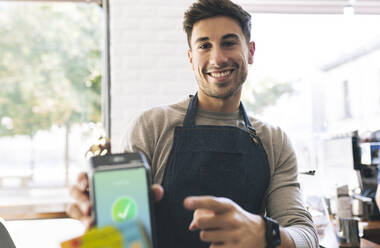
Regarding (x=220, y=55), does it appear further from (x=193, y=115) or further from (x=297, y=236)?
(x=297, y=236)

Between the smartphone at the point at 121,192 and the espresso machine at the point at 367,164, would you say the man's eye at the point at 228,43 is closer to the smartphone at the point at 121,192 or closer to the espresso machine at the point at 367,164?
the smartphone at the point at 121,192

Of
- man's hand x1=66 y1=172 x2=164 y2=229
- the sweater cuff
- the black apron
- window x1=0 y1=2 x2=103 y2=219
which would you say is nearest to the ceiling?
window x1=0 y1=2 x2=103 y2=219

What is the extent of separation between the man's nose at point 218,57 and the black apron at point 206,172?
17 cm

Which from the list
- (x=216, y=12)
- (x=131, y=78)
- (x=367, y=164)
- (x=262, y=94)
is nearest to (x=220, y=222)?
(x=216, y=12)

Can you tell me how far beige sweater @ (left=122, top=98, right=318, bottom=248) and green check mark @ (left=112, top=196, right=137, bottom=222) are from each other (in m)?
0.54

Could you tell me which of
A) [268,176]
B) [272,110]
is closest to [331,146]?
[272,110]

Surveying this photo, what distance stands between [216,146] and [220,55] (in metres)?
0.29

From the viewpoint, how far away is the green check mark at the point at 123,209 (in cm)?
69

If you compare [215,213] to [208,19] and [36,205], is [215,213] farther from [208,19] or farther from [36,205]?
[36,205]

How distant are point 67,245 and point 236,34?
95cm

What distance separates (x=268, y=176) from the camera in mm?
1296

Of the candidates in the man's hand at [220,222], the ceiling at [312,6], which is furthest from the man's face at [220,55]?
the ceiling at [312,6]

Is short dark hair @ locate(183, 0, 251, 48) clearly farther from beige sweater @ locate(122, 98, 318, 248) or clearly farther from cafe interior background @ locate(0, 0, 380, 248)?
cafe interior background @ locate(0, 0, 380, 248)

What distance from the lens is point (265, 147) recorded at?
4.41 ft
